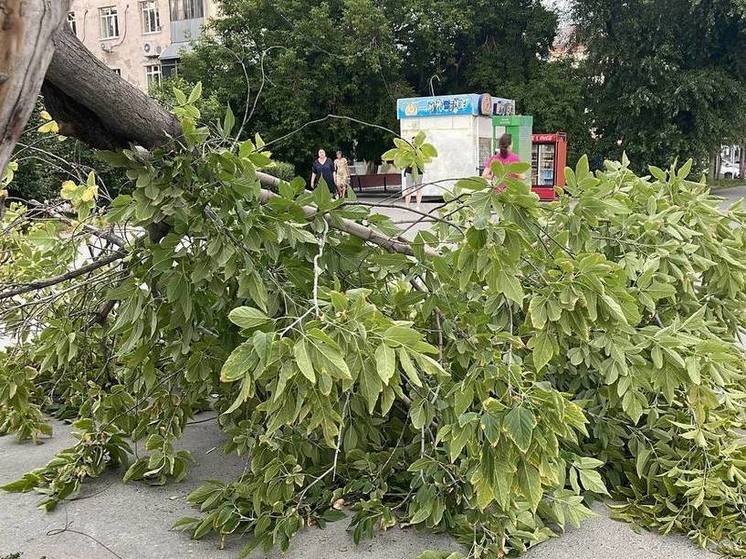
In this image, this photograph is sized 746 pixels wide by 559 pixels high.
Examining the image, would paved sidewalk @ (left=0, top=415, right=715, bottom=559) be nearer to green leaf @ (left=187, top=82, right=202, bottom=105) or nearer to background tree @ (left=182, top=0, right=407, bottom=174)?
green leaf @ (left=187, top=82, right=202, bottom=105)

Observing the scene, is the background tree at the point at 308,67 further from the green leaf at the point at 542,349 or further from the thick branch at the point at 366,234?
the green leaf at the point at 542,349

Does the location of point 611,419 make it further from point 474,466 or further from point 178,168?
point 178,168

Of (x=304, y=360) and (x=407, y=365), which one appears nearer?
(x=304, y=360)

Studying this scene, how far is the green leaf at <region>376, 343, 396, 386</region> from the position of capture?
6.66 feet

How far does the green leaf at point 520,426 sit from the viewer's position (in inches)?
84.3

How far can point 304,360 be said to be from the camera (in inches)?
75.2

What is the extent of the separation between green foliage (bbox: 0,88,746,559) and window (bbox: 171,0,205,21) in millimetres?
36522

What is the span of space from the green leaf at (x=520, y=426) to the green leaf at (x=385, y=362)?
1.35ft

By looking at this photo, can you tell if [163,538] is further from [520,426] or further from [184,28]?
[184,28]

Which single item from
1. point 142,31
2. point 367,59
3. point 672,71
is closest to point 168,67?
point 142,31

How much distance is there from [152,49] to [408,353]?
134ft

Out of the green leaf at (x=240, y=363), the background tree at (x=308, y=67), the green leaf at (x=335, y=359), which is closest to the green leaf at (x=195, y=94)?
the green leaf at (x=240, y=363)

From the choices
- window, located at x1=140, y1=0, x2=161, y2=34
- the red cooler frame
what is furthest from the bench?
window, located at x1=140, y1=0, x2=161, y2=34

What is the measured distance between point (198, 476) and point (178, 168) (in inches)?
72.1
